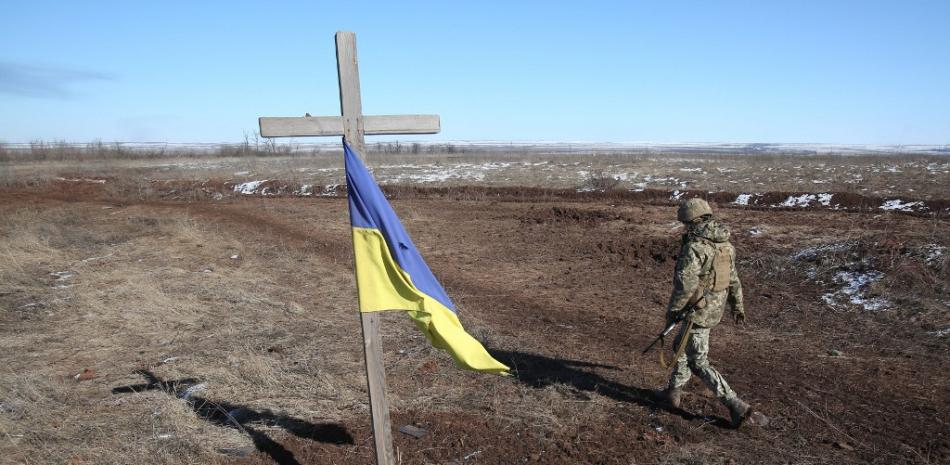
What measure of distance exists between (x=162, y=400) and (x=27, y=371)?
2.16 metres

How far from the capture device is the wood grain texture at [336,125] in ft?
12.1

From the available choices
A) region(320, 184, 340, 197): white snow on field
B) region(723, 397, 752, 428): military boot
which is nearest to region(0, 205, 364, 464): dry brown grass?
region(723, 397, 752, 428): military boot

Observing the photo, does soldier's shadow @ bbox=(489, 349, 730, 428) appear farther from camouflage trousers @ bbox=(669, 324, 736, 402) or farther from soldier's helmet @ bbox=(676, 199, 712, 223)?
soldier's helmet @ bbox=(676, 199, 712, 223)

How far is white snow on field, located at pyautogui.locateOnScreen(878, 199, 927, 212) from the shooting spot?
1656cm

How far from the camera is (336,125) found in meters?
3.66

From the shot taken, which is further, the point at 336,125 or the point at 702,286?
the point at 702,286

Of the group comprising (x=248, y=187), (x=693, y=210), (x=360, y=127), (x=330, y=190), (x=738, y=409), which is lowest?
(x=738, y=409)

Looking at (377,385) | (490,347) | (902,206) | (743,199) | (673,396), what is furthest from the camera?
(743,199)

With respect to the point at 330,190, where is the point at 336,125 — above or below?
above

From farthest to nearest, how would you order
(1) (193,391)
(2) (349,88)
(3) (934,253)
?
(3) (934,253), (1) (193,391), (2) (349,88)

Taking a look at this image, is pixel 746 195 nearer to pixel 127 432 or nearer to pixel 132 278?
pixel 132 278

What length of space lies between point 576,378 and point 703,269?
185 centimetres

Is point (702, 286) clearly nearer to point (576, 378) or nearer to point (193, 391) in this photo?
point (576, 378)

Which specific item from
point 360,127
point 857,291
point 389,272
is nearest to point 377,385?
point 389,272
